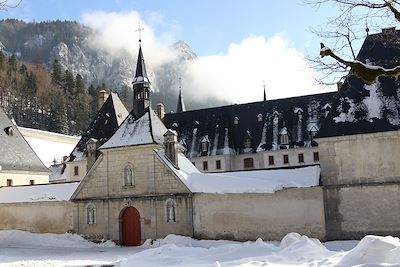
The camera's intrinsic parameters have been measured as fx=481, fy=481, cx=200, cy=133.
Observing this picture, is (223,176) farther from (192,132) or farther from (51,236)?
(192,132)

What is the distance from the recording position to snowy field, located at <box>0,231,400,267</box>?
1338 cm

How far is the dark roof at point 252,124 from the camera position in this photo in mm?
46094

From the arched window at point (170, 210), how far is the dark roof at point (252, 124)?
21361 millimetres

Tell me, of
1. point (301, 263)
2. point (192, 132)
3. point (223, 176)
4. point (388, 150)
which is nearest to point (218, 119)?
point (192, 132)

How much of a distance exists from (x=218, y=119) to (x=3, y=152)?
71.8 feet

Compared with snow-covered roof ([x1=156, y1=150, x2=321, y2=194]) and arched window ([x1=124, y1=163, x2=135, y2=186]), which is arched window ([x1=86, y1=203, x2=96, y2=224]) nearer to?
arched window ([x1=124, y1=163, x2=135, y2=186])

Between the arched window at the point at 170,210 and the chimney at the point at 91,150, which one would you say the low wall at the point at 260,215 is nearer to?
the arched window at the point at 170,210

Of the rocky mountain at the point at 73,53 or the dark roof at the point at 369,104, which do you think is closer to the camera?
the dark roof at the point at 369,104

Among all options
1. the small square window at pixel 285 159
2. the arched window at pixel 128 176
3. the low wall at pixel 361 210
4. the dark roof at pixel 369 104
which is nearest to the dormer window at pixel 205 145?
the small square window at pixel 285 159

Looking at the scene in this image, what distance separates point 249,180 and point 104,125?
25364 millimetres

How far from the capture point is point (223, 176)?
25812 mm

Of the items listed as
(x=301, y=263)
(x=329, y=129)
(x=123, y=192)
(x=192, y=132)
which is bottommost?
(x=301, y=263)

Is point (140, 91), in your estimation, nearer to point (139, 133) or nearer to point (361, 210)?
point (139, 133)

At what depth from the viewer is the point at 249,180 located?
2478 cm
